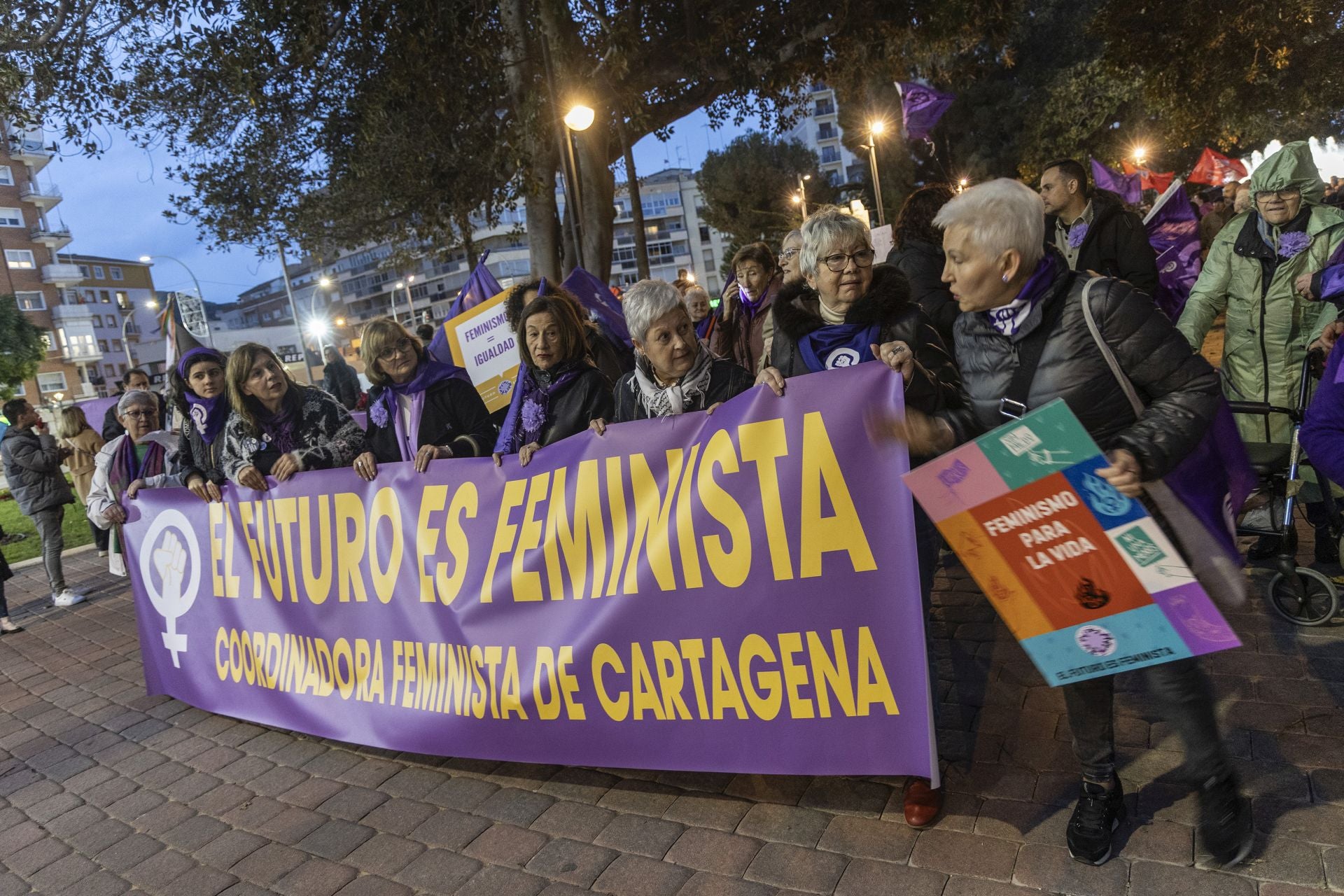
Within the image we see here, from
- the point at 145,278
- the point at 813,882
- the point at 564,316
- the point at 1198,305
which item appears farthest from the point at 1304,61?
the point at 145,278

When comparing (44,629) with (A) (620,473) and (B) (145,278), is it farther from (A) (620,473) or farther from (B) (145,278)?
(B) (145,278)

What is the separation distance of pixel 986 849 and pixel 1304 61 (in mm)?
17495

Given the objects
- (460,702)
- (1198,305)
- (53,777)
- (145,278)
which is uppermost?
(145,278)

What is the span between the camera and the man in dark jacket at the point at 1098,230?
4855mm

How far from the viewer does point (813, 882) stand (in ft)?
8.54

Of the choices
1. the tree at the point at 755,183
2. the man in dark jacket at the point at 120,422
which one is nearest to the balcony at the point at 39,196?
the tree at the point at 755,183

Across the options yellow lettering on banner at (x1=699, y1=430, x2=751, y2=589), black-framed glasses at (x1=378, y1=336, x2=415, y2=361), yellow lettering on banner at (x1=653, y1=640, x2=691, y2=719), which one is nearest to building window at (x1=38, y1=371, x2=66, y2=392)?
black-framed glasses at (x1=378, y1=336, x2=415, y2=361)

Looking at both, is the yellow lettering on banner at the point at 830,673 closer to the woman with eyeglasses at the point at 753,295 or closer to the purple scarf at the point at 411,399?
the purple scarf at the point at 411,399

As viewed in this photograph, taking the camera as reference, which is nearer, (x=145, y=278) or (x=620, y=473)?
(x=620, y=473)

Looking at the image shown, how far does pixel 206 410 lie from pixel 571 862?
3186 millimetres

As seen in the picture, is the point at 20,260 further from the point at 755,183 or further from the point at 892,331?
the point at 892,331

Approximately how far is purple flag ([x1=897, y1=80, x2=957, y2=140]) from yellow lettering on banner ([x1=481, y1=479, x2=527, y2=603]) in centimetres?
1429

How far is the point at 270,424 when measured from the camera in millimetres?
4512

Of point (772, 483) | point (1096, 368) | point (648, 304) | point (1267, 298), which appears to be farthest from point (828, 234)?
point (1267, 298)
